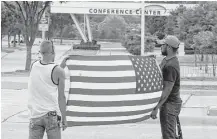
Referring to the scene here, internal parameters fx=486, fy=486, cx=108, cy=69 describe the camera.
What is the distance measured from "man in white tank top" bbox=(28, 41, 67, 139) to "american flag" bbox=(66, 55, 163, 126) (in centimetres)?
44

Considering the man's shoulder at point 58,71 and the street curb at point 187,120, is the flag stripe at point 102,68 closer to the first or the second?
the man's shoulder at point 58,71

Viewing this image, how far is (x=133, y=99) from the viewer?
5.80 metres

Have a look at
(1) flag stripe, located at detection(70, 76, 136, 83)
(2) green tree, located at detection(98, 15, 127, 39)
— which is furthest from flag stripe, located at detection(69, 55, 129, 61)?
(2) green tree, located at detection(98, 15, 127, 39)

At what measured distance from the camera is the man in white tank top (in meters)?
5.08

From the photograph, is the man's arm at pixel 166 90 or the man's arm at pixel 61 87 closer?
the man's arm at pixel 61 87

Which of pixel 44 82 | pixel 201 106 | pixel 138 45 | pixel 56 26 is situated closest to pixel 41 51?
pixel 44 82

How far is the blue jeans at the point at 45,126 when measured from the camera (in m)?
5.08

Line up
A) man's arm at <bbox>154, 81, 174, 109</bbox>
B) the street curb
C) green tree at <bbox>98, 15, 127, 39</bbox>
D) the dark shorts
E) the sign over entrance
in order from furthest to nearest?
green tree at <bbox>98, 15, 127, 39</bbox>, the sign over entrance, the street curb, the dark shorts, man's arm at <bbox>154, 81, 174, 109</bbox>

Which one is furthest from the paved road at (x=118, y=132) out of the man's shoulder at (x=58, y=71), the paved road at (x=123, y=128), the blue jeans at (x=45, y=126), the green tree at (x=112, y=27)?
the green tree at (x=112, y=27)

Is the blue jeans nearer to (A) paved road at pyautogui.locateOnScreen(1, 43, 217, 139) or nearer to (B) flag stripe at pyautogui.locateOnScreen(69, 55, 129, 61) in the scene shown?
(B) flag stripe at pyautogui.locateOnScreen(69, 55, 129, 61)

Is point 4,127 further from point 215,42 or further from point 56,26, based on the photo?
point 56,26

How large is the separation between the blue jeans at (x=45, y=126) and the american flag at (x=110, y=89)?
0.49 meters

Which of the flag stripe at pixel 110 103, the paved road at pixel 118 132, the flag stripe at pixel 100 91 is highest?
the flag stripe at pixel 100 91

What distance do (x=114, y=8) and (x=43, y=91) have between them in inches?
1720
